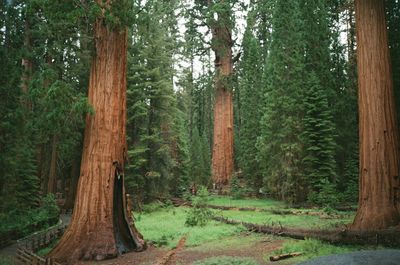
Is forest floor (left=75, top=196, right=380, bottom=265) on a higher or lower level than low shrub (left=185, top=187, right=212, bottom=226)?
lower

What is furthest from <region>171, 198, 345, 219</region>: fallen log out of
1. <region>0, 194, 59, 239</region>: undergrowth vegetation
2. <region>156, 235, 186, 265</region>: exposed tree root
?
<region>0, 194, 59, 239</region>: undergrowth vegetation

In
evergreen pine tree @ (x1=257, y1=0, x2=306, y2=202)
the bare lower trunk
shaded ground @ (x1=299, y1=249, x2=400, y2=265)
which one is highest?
evergreen pine tree @ (x1=257, y1=0, x2=306, y2=202)

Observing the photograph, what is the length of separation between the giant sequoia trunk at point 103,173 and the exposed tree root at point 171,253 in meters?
1.01

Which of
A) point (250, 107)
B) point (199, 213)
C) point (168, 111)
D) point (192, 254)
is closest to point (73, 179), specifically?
point (168, 111)

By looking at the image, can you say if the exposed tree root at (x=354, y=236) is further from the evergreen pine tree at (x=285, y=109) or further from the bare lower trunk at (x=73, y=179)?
the bare lower trunk at (x=73, y=179)

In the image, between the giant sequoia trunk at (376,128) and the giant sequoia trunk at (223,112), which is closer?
the giant sequoia trunk at (376,128)

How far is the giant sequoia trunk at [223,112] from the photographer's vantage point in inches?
1309

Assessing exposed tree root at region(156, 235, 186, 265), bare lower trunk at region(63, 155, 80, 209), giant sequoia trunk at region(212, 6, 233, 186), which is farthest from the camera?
giant sequoia trunk at region(212, 6, 233, 186)

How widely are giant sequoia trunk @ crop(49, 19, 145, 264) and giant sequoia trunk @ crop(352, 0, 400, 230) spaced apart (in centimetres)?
699

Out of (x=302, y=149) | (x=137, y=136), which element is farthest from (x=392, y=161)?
(x=137, y=136)

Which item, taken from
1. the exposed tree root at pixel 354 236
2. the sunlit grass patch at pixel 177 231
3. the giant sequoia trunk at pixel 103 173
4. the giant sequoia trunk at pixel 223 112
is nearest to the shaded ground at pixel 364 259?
the exposed tree root at pixel 354 236

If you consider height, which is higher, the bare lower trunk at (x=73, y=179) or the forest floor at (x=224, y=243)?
the bare lower trunk at (x=73, y=179)

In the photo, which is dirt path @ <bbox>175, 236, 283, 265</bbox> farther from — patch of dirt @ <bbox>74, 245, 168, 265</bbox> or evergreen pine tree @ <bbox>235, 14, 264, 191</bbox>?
evergreen pine tree @ <bbox>235, 14, 264, 191</bbox>

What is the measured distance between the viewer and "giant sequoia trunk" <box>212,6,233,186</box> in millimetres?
33250
